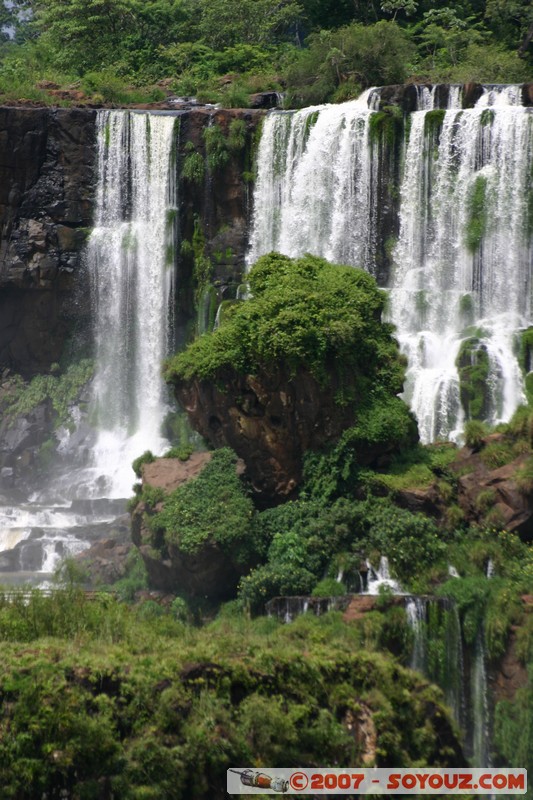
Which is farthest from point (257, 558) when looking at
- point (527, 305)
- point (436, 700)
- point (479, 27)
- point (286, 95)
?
point (479, 27)

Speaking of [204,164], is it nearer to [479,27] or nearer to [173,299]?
[173,299]

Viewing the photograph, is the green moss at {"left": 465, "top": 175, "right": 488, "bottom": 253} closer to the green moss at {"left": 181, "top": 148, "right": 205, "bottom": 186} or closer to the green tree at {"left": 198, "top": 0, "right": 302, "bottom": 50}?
the green moss at {"left": 181, "top": 148, "right": 205, "bottom": 186}

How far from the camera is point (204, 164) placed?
32344 millimetres

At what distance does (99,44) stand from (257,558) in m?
29.5

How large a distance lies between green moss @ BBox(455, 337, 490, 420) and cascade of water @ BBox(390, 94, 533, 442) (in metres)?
0.52

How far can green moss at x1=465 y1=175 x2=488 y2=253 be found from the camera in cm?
2944

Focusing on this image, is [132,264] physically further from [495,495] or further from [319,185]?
[495,495]

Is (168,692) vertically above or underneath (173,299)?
underneath

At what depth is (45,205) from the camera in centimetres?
3312

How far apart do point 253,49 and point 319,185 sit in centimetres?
1311

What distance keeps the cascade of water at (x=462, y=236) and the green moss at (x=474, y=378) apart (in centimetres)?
52

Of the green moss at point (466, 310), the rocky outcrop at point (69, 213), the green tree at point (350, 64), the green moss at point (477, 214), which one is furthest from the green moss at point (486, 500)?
the green tree at point (350, 64)

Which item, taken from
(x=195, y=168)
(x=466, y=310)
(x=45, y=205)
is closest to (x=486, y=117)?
(x=466, y=310)

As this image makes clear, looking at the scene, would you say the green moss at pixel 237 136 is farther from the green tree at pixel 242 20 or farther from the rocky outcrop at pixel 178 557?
the green tree at pixel 242 20
